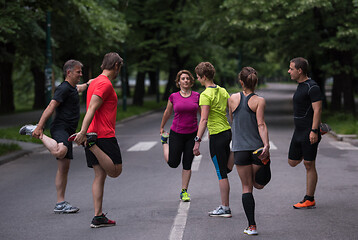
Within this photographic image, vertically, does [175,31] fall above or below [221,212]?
above

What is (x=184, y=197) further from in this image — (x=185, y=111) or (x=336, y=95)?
(x=336, y=95)

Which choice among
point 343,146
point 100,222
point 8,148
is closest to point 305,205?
point 100,222

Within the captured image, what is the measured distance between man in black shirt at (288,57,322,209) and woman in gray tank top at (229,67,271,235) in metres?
1.21

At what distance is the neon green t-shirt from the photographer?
264 inches

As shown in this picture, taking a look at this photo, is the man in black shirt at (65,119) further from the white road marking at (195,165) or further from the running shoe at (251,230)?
the white road marking at (195,165)

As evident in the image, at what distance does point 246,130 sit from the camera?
19.5ft

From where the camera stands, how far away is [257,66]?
58250mm

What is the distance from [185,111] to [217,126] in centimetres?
79

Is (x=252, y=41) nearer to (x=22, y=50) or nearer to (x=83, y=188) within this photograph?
(x=22, y=50)

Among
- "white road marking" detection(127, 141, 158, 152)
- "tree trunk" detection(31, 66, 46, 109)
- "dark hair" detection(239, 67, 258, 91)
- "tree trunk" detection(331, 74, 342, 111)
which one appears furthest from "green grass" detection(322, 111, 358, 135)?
"tree trunk" detection(31, 66, 46, 109)

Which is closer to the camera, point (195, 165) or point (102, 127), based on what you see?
point (102, 127)

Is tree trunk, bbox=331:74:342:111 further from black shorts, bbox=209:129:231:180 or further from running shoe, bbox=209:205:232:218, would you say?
running shoe, bbox=209:205:232:218

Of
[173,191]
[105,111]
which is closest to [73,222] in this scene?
[105,111]

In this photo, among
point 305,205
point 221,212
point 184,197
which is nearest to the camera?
point 221,212
